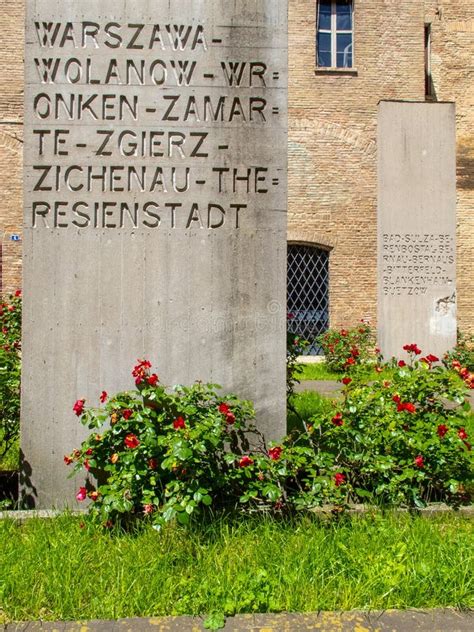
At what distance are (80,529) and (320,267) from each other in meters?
11.3

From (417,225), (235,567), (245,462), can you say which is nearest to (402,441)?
→ (245,462)

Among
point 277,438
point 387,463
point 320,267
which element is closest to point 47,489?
point 277,438

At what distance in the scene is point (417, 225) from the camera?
8.84 m

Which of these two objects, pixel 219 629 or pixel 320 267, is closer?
pixel 219 629

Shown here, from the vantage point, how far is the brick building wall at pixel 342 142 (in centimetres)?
1326

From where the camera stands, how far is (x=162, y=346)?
332 cm

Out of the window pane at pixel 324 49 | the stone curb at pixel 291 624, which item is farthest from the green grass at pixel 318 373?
the window pane at pixel 324 49

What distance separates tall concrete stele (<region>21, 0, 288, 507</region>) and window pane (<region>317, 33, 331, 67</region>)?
11.5 meters

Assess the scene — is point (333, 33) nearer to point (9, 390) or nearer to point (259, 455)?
point (9, 390)

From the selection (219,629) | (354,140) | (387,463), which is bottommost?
(219,629)

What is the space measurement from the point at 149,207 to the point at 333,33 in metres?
12.6

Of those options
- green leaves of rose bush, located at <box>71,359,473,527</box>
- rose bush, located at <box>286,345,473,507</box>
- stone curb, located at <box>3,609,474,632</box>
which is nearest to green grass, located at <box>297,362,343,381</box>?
rose bush, located at <box>286,345,473,507</box>

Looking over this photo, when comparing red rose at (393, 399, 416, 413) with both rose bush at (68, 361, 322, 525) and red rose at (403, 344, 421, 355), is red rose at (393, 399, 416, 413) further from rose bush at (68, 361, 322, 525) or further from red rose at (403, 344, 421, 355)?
rose bush at (68, 361, 322, 525)

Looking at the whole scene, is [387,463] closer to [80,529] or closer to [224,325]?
[224,325]
